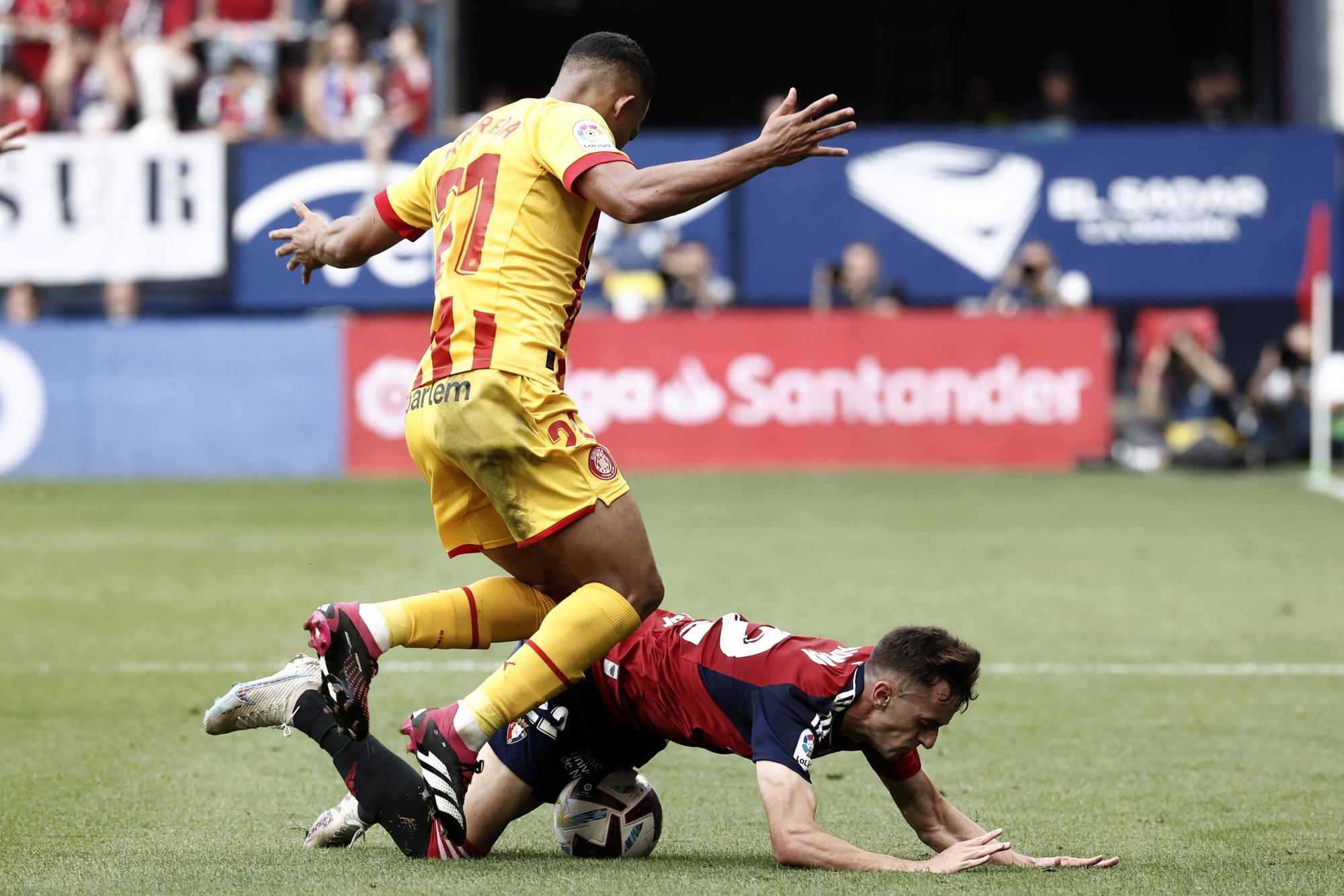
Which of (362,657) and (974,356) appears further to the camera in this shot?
(974,356)

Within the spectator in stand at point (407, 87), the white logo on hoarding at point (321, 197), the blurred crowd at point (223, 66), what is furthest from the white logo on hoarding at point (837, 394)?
the spectator in stand at point (407, 87)

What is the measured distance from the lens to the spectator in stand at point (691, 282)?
18.2 m

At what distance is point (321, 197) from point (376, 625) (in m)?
15.1

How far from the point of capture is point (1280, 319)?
19984 millimetres

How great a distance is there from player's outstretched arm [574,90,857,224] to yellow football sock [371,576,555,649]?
3.70 ft

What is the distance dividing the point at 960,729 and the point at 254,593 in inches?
185

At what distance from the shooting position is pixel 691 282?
18.2 m

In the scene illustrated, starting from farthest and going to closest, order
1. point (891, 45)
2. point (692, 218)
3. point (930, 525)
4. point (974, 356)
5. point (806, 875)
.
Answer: point (891, 45) → point (692, 218) → point (974, 356) → point (930, 525) → point (806, 875)

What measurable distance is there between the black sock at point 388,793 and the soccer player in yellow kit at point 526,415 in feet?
0.40

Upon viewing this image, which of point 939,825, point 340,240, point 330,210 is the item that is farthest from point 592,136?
point 330,210

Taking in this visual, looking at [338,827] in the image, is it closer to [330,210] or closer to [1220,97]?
[330,210]

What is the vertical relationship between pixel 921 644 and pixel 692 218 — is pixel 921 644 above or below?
below

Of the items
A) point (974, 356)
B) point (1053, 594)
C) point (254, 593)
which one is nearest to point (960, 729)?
point (1053, 594)

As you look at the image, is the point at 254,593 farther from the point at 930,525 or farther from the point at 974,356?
the point at 974,356
